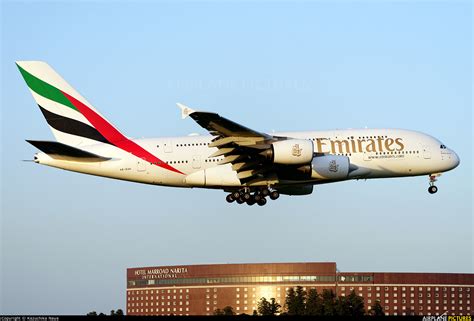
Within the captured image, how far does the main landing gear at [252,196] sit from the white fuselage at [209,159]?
104 cm

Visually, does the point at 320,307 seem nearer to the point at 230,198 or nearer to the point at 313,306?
the point at 313,306

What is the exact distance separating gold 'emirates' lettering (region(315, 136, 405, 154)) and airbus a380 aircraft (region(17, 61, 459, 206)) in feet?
0.21

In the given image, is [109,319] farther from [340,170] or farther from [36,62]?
[36,62]

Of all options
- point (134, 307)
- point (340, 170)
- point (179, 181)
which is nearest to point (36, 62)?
point (179, 181)

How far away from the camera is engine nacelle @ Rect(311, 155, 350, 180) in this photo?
2308 inches

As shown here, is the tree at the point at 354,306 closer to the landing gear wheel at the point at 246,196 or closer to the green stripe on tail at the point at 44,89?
the landing gear wheel at the point at 246,196

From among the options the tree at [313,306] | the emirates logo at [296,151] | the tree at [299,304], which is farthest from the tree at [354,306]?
the emirates logo at [296,151]

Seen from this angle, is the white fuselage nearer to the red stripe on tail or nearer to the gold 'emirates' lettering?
the gold 'emirates' lettering

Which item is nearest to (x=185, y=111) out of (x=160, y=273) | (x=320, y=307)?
(x=320, y=307)

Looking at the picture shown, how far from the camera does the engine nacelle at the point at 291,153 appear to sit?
57.9 m

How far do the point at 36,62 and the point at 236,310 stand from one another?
52527 millimetres

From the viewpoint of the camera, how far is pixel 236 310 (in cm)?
11012

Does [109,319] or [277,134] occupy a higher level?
[277,134]

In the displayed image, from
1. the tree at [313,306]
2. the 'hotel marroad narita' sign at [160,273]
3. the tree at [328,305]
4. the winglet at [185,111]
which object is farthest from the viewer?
the 'hotel marroad narita' sign at [160,273]
